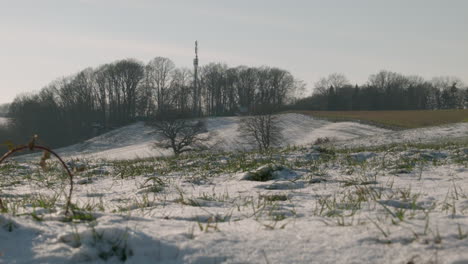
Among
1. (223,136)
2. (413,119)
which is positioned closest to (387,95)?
(413,119)

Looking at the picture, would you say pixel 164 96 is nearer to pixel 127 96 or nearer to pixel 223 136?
pixel 127 96

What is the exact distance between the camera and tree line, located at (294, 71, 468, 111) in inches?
3108

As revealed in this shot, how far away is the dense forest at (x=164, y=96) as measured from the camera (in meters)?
61.3

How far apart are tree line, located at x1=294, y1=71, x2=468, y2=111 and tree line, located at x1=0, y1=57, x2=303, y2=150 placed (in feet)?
28.7

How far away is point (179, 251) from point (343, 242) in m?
0.89

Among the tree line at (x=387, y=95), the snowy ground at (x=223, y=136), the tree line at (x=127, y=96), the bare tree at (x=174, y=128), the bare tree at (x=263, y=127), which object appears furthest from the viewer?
the tree line at (x=387, y=95)

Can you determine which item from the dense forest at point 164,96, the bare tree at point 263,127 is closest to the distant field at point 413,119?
the dense forest at point 164,96

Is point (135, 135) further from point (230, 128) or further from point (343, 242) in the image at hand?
point (343, 242)

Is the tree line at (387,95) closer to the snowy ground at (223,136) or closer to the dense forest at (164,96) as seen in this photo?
the dense forest at (164,96)

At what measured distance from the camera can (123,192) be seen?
15.5 feet

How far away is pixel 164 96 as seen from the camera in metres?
66.4

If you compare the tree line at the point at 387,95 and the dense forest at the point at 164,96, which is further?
the tree line at the point at 387,95

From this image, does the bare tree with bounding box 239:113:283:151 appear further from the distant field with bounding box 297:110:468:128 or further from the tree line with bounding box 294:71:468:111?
the tree line with bounding box 294:71:468:111

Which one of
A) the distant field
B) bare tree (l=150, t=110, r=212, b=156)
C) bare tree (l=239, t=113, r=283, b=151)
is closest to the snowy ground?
→ the distant field
